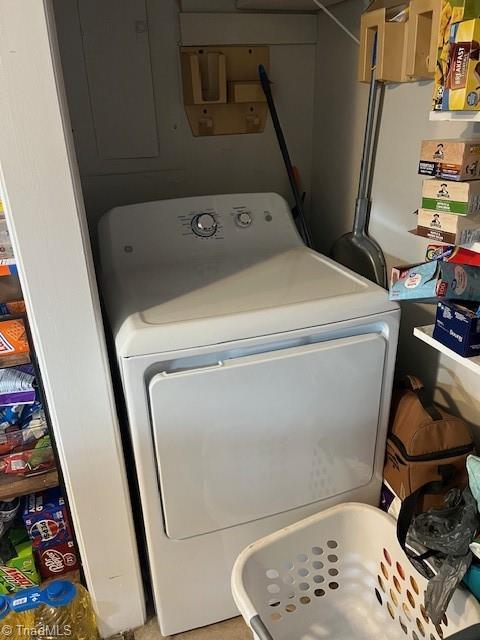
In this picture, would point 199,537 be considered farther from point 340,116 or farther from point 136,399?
point 340,116

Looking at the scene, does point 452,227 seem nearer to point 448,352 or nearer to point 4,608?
point 448,352

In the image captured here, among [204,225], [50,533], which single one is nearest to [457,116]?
[204,225]

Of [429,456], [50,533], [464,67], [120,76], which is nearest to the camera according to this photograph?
[464,67]

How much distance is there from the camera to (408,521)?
1.22 meters

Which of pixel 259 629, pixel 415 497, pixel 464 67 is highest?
pixel 464 67

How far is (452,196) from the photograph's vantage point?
1.08 meters

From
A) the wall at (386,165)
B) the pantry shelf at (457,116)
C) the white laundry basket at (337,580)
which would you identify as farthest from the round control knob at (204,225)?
the white laundry basket at (337,580)

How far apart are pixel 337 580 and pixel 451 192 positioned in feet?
3.47

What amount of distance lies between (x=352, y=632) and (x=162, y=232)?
1.23 m

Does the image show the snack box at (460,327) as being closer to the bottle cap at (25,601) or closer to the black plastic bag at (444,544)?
the black plastic bag at (444,544)

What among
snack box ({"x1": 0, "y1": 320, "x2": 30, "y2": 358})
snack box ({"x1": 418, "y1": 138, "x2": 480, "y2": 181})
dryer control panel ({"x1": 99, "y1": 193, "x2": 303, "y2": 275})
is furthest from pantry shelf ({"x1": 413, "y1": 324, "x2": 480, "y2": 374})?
snack box ({"x1": 0, "y1": 320, "x2": 30, "y2": 358})

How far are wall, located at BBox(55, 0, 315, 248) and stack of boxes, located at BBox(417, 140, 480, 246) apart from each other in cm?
86

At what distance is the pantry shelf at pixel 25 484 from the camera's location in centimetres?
143

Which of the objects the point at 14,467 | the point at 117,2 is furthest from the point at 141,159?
the point at 14,467
